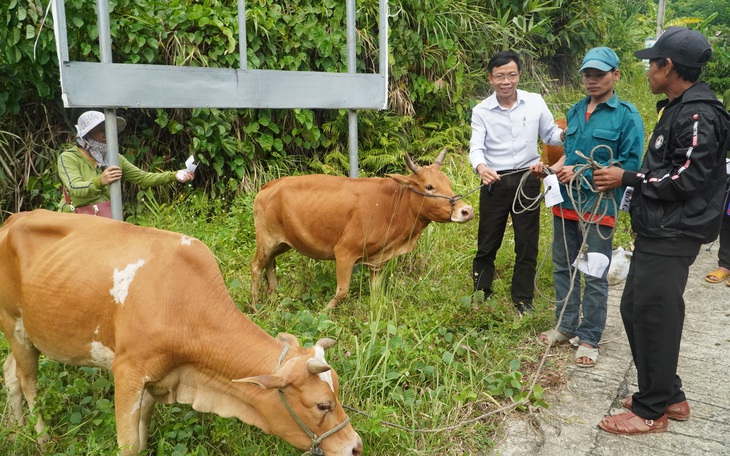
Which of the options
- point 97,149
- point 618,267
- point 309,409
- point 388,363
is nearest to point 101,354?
point 309,409

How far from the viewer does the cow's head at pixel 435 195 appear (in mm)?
5023

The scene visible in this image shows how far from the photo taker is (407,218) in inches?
206

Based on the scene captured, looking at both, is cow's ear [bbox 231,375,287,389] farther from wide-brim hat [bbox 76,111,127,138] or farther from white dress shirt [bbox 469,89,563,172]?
wide-brim hat [bbox 76,111,127,138]

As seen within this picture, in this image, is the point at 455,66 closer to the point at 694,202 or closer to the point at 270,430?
the point at 694,202

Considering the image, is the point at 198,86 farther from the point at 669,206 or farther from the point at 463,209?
the point at 669,206

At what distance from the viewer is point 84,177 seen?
197 inches

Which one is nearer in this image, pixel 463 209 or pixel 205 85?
pixel 205 85

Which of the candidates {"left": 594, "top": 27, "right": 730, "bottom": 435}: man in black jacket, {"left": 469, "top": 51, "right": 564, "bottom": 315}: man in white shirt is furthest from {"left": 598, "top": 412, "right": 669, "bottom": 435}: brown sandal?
{"left": 469, "top": 51, "right": 564, "bottom": 315}: man in white shirt

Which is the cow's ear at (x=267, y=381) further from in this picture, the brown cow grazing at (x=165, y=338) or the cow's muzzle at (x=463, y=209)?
the cow's muzzle at (x=463, y=209)

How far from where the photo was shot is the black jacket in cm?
338

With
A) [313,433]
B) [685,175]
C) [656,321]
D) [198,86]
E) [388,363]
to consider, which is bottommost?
Result: [388,363]

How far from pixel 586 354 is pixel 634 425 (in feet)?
3.18

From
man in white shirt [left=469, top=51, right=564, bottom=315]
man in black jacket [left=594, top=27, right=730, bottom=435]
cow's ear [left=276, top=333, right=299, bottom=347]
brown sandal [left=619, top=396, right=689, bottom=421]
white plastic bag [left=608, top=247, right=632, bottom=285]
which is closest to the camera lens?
cow's ear [left=276, top=333, right=299, bottom=347]

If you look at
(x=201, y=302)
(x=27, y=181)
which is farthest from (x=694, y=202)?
(x=27, y=181)
